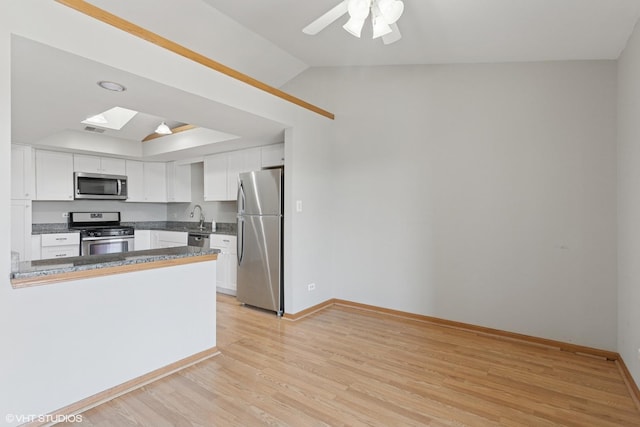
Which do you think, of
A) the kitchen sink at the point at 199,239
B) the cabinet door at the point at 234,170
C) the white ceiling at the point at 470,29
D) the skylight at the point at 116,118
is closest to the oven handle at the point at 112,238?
the kitchen sink at the point at 199,239

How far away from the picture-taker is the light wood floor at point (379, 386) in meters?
1.96

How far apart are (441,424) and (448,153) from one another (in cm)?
253

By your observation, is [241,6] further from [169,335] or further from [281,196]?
[169,335]

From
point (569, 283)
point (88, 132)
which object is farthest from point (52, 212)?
point (569, 283)

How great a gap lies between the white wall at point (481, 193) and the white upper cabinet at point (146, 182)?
340 cm

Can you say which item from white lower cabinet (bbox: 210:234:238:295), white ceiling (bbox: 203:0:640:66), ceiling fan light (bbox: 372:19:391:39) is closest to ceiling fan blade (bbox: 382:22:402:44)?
ceiling fan light (bbox: 372:19:391:39)

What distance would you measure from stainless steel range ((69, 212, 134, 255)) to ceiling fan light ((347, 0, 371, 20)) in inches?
188

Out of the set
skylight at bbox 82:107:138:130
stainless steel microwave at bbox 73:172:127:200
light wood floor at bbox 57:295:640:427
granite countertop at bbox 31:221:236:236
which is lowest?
light wood floor at bbox 57:295:640:427

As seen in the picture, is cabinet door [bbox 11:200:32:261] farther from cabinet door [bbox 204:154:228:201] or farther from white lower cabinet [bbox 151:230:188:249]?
cabinet door [bbox 204:154:228:201]

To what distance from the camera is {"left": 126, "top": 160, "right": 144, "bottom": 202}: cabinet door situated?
5.58 meters

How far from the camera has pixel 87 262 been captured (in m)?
2.08

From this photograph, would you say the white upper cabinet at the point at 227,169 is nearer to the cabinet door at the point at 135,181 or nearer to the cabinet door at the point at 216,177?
the cabinet door at the point at 216,177

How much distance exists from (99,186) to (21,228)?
1.15 m

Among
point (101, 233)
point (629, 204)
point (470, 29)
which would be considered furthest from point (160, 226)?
point (629, 204)
